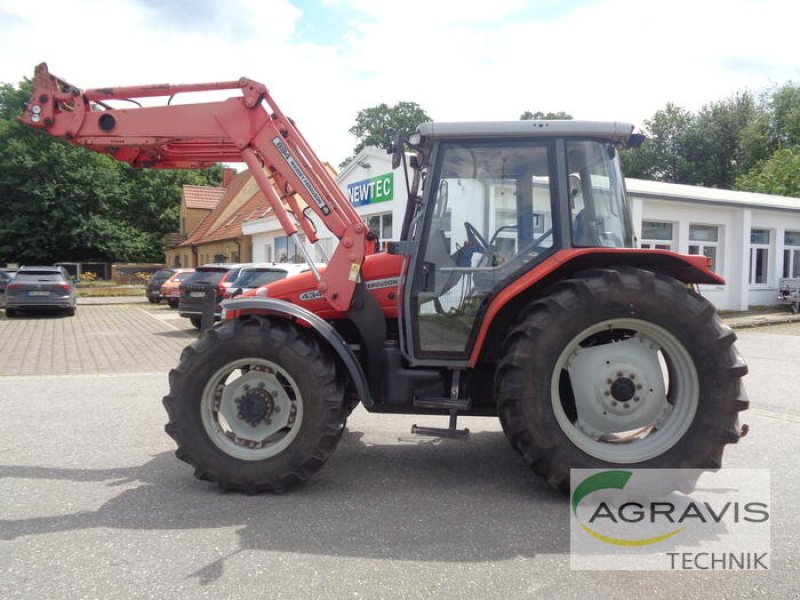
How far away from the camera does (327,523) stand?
3.55m

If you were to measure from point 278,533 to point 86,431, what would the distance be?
311 centimetres

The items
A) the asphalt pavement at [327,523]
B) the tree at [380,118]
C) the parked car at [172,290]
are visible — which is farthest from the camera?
the tree at [380,118]

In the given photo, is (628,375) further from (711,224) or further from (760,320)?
(711,224)

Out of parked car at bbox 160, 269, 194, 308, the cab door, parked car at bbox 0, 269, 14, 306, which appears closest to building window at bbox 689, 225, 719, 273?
the cab door

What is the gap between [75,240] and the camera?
43469 millimetres

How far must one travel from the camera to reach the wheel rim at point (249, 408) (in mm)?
4039

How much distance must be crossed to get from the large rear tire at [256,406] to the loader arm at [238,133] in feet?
2.03

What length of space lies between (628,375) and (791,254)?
21.5 metres

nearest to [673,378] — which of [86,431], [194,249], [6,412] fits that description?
[86,431]

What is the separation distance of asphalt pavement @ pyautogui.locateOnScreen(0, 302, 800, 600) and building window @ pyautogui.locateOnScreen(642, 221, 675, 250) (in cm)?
1287

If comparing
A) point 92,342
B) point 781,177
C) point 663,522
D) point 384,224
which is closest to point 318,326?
point 663,522

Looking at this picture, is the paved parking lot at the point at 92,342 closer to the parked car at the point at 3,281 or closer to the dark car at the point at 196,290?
the dark car at the point at 196,290

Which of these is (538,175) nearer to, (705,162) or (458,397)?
(458,397)

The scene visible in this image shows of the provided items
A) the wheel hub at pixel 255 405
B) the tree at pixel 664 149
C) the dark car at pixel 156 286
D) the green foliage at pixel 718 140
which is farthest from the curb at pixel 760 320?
the tree at pixel 664 149
